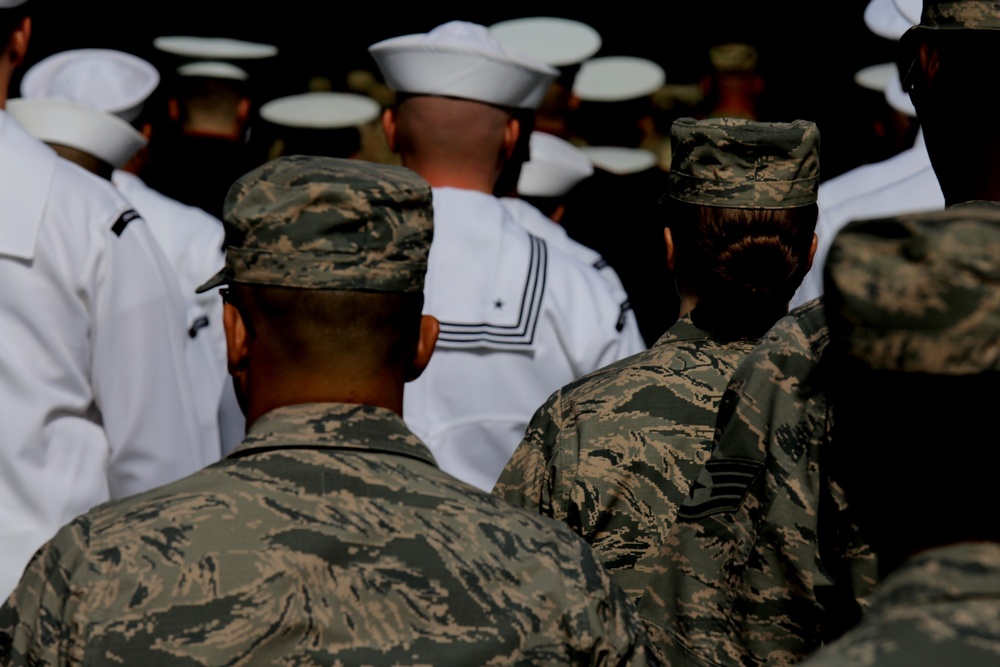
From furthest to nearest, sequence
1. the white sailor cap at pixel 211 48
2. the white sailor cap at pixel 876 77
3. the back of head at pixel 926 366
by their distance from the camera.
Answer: the white sailor cap at pixel 211 48
the white sailor cap at pixel 876 77
the back of head at pixel 926 366

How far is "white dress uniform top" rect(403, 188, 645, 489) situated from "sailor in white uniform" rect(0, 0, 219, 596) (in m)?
0.77

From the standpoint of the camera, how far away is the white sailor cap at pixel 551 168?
21.6 feet

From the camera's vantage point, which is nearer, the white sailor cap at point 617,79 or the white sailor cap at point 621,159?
the white sailor cap at point 621,159

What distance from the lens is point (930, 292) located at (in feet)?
4.23

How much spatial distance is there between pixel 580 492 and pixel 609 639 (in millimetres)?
863

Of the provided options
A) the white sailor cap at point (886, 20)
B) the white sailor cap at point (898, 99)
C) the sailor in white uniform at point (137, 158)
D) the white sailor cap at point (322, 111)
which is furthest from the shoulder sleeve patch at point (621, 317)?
the white sailor cap at point (322, 111)

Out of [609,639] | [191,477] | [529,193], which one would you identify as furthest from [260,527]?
[529,193]

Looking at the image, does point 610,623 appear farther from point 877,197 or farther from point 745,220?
point 877,197

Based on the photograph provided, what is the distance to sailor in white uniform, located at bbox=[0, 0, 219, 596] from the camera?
10.3 ft

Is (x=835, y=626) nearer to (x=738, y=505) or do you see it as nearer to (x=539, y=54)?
(x=738, y=505)

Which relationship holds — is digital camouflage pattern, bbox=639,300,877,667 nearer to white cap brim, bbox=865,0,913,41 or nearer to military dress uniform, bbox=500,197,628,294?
white cap brim, bbox=865,0,913,41

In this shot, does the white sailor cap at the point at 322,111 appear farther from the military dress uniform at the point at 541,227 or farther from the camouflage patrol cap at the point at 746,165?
the camouflage patrol cap at the point at 746,165

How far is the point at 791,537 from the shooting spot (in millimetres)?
2041

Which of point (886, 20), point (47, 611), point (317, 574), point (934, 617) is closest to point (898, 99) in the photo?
point (886, 20)
